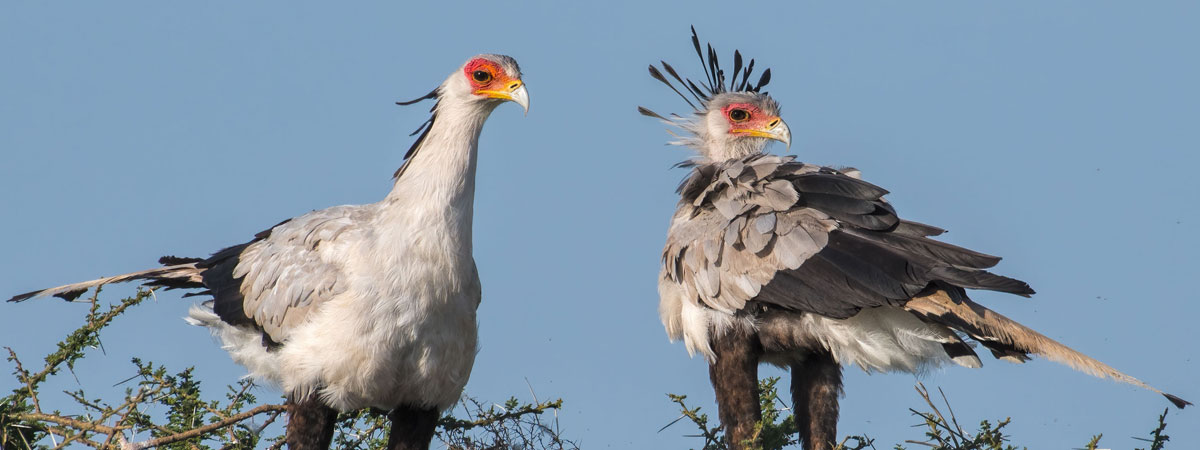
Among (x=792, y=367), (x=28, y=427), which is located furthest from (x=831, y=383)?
(x=28, y=427)

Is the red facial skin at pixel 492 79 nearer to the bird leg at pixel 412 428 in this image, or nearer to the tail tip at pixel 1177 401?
the bird leg at pixel 412 428

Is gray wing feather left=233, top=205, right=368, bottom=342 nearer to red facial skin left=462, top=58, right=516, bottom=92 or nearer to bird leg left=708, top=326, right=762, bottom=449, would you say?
red facial skin left=462, top=58, right=516, bottom=92

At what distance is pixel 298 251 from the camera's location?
5.58 m

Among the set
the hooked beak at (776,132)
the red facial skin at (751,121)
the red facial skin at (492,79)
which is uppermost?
the red facial skin at (751,121)

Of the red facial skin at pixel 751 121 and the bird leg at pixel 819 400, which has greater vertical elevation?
the red facial skin at pixel 751 121

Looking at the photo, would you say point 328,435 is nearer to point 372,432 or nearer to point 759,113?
point 372,432

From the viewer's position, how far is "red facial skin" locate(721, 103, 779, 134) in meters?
6.88

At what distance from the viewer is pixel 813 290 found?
5.23 metres

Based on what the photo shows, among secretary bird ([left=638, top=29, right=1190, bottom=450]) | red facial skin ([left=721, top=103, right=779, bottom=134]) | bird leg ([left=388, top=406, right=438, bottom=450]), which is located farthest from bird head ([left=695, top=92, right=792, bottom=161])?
bird leg ([left=388, top=406, right=438, bottom=450])

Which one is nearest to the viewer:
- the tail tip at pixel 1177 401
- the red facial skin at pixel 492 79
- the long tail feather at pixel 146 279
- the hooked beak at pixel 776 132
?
the tail tip at pixel 1177 401

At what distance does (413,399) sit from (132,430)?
1.20m

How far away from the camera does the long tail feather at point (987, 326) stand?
5.06 m

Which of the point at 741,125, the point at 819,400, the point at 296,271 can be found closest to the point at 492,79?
the point at 296,271

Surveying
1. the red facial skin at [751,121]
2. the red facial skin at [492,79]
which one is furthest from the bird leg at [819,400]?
the red facial skin at [492,79]
